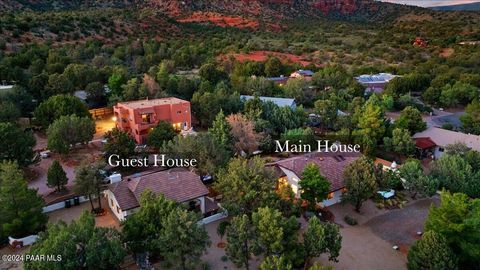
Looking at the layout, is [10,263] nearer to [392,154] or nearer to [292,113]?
[292,113]

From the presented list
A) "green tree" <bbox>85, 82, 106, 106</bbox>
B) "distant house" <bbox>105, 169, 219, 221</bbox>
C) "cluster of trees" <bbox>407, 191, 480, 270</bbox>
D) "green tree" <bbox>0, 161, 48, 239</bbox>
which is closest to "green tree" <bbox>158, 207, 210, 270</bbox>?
"distant house" <bbox>105, 169, 219, 221</bbox>

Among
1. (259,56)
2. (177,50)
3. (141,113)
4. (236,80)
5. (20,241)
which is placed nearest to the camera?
(20,241)

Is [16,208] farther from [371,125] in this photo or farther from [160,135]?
[371,125]

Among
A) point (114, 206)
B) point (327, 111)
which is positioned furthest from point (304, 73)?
point (114, 206)

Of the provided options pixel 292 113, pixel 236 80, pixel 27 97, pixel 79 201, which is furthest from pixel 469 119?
pixel 27 97

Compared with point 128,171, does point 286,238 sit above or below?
above

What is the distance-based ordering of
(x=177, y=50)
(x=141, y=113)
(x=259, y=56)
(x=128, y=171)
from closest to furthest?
(x=128, y=171) → (x=141, y=113) → (x=177, y=50) → (x=259, y=56)

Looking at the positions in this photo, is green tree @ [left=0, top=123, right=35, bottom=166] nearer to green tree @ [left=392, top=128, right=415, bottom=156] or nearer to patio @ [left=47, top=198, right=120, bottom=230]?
patio @ [left=47, top=198, right=120, bottom=230]

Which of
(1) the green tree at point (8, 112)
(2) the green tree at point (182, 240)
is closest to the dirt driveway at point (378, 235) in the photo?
(2) the green tree at point (182, 240)
